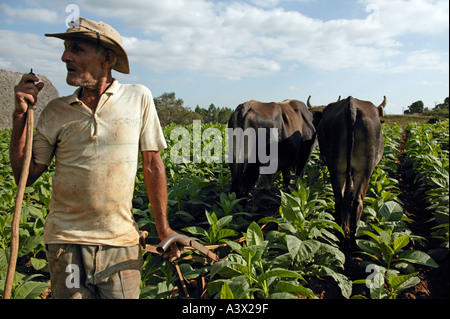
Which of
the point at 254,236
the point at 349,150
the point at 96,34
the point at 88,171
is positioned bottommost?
the point at 254,236

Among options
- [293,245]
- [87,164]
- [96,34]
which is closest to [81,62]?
[96,34]

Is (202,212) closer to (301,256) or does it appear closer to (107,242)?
(301,256)

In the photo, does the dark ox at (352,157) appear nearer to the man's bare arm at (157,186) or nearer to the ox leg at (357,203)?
the ox leg at (357,203)

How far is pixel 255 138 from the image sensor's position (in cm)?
542

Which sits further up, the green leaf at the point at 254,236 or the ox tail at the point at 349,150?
the ox tail at the point at 349,150

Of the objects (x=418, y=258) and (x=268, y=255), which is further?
(x=418, y=258)

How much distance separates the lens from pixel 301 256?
11.3ft

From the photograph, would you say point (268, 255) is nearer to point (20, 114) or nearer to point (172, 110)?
point (20, 114)

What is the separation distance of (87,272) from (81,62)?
133 centimetres

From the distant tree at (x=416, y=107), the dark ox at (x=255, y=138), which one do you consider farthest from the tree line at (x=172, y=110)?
the dark ox at (x=255, y=138)

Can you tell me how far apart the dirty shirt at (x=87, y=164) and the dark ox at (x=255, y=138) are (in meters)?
3.37

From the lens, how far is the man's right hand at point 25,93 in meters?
1.85
